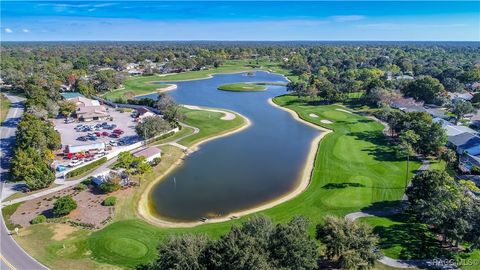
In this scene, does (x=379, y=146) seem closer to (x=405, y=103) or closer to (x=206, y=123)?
(x=405, y=103)

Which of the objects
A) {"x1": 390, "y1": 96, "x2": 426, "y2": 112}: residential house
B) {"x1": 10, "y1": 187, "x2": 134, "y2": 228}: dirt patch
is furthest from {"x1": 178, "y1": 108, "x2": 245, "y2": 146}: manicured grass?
{"x1": 390, "y1": 96, "x2": 426, "y2": 112}: residential house

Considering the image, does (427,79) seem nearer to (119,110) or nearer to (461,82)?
(461,82)

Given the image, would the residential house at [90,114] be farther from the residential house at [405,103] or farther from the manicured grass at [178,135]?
the residential house at [405,103]

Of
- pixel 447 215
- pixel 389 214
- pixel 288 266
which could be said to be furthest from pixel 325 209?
pixel 288 266

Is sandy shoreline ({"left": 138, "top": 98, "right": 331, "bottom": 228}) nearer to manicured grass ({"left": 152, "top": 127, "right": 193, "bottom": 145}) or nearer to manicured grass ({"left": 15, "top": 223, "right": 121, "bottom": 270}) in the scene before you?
manicured grass ({"left": 15, "top": 223, "right": 121, "bottom": 270})

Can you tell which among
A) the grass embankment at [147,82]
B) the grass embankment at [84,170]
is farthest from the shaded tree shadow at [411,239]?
the grass embankment at [147,82]
